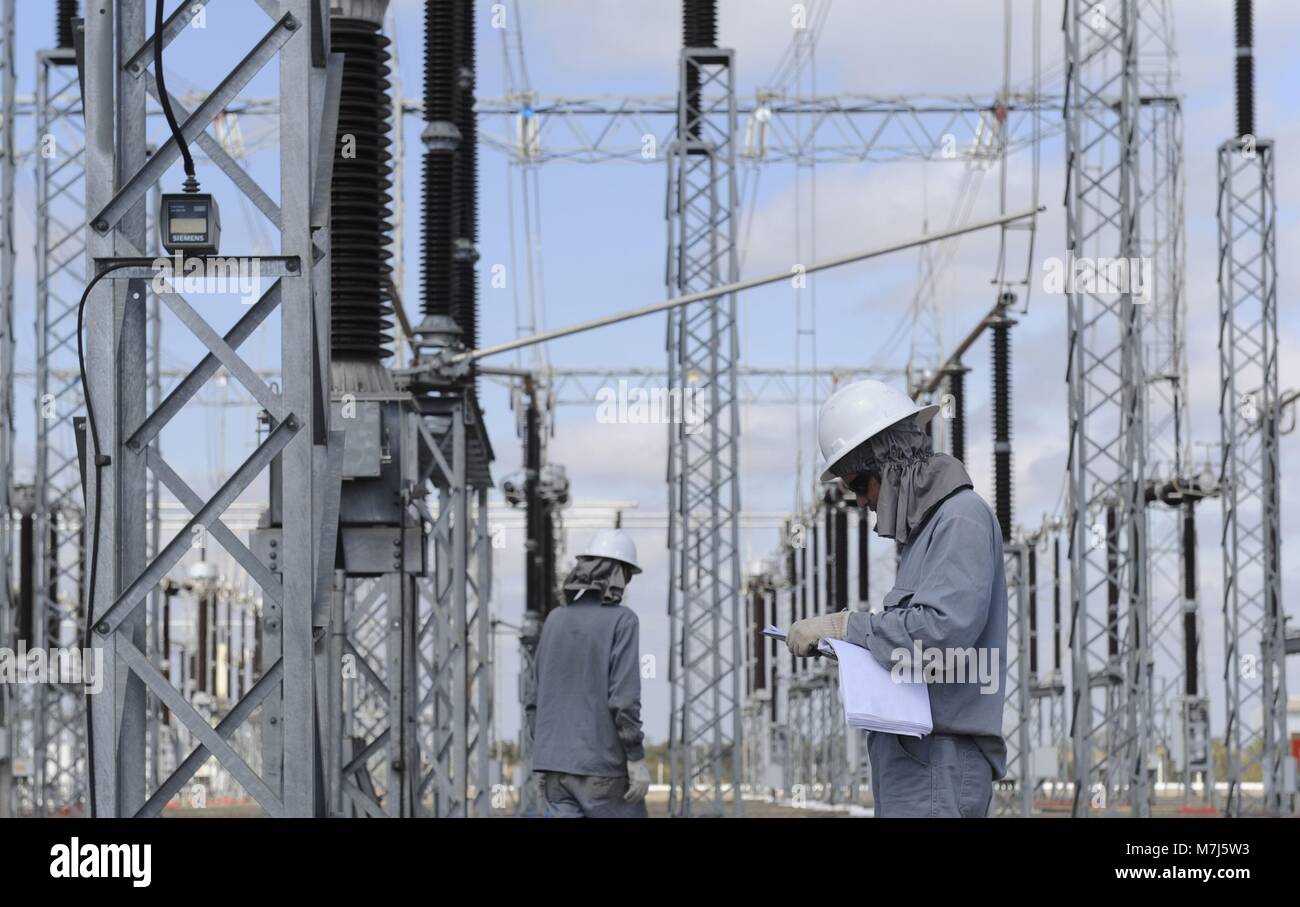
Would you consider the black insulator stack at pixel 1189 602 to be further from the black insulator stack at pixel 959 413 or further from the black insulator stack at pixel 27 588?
the black insulator stack at pixel 27 588

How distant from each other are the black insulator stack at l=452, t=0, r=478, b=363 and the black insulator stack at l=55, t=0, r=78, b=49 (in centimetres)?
335

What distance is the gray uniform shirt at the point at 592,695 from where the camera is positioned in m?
6.57

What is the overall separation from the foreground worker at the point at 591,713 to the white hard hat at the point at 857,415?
9.07ft

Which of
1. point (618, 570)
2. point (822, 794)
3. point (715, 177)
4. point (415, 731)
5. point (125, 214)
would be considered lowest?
point (822, 794)

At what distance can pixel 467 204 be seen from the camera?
46.9 feet

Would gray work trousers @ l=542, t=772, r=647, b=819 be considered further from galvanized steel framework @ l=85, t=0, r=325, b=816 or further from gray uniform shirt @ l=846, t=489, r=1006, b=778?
gray uniform shirt @ l=846, t=489, r=1006, b=778

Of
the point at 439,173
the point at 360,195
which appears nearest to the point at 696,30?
the point at 439,173

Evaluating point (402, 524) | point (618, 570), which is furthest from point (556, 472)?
point (618, 570)

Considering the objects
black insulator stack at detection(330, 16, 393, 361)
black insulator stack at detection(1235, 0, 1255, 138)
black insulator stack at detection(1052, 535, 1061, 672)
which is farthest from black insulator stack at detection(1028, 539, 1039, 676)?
black insulator stack at detection(330, 16, 393, 361)

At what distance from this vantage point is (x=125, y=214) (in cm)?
460

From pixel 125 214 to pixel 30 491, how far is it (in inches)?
808

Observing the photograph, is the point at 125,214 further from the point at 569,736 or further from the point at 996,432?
the point at 996,432

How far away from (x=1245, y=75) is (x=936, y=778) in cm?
1655

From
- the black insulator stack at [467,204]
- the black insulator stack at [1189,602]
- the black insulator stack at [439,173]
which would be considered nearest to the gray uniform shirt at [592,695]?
the black insulator stack at [439,173]
